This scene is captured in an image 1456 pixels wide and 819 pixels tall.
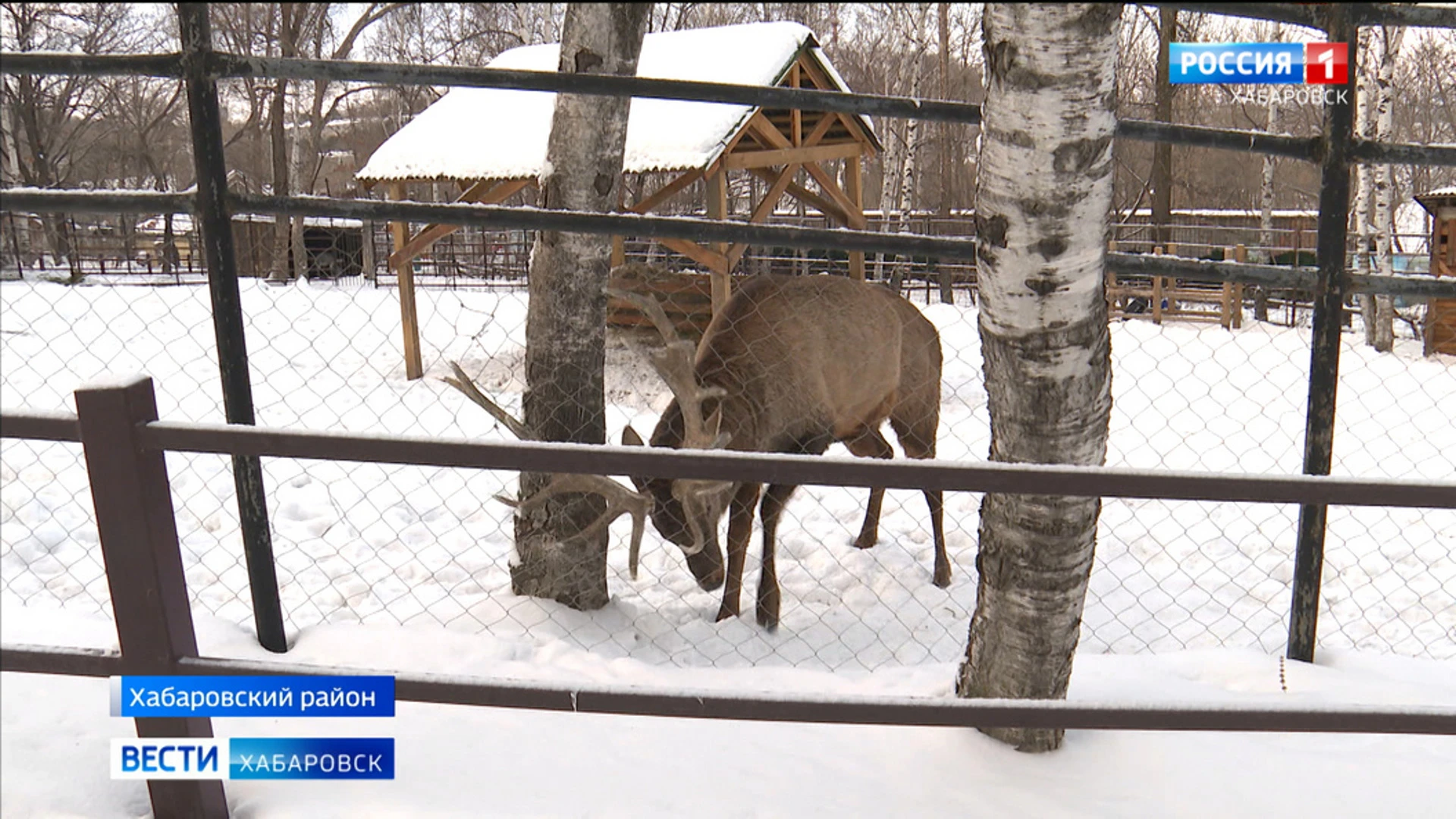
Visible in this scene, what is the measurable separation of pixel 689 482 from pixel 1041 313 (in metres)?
2.34

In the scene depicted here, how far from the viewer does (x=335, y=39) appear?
25156 mm

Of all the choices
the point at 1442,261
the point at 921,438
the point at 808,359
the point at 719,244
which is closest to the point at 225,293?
the point at 808,359

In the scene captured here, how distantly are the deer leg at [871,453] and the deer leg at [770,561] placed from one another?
2.60 ft

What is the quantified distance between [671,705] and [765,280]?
125 inches

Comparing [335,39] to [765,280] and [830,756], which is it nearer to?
[765,280]

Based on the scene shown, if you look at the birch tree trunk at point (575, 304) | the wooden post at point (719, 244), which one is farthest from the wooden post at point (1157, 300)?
the birch tree trunk at point (575, 304)

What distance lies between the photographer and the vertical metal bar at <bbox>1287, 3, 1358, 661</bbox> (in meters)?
3.09

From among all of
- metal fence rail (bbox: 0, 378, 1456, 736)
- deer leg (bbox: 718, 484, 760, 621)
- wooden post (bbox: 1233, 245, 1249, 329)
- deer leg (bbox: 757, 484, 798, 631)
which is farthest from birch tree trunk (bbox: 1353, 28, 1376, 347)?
metal fence rail (bbox: 0, 378, 1456, 736)

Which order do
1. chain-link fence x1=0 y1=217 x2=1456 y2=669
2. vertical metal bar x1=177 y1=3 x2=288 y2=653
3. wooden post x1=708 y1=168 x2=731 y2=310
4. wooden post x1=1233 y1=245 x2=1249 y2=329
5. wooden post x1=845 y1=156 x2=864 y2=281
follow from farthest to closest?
wooden post x1=1233 y1=245 x2=1249 y2=329, wooden post x1=845 y1=156 x2=864 y2=281, wooden post x1=708 y1=168 x2=731 y2=310, chain-link fence x1=0 y1=217 x2=1456 y2=669, vertical metal bar x1=177 y1=3 x2=288 y2=653

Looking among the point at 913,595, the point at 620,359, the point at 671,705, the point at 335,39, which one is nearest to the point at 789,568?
the point at 913,595

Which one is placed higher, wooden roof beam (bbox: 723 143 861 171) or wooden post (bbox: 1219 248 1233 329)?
wooden roof beam (bbox: 723 143 861 171)

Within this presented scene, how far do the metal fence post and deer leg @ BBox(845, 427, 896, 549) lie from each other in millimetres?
3885
